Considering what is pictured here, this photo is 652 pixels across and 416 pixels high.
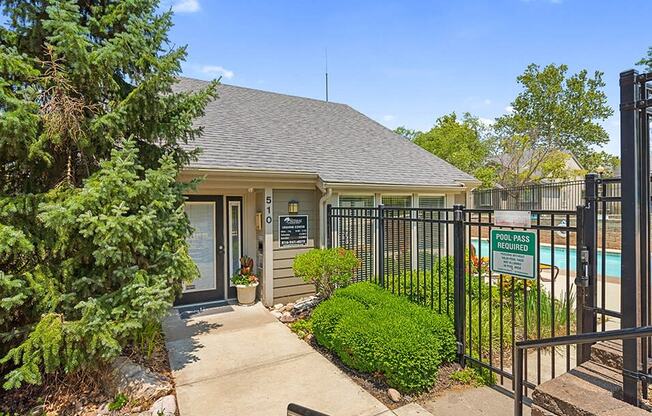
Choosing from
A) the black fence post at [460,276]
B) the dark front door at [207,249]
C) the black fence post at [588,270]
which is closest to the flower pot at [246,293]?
the dark front door at [207,249]

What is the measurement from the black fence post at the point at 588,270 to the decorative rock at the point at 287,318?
4.45m

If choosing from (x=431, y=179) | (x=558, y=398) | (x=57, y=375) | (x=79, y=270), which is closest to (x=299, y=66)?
(x=431, y=179)

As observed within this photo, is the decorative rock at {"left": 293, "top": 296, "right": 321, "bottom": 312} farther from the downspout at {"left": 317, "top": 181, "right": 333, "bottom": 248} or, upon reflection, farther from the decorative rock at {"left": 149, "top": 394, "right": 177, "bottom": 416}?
the decorative rock at {"left": 149, "top": 394, "right": 177, "bottom": 416}

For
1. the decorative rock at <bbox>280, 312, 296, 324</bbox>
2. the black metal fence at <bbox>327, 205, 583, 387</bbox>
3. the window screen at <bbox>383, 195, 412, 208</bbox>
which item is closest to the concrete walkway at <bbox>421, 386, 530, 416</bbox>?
the black metal fence at <bbox>327, 205, 583, 387</bbox>

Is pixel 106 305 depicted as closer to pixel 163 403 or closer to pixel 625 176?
pixel 163 403

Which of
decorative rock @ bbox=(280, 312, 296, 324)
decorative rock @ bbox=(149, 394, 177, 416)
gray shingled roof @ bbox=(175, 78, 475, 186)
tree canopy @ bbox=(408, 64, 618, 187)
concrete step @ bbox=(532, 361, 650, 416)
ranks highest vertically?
tree canopy @ bbox=(408, 64, 618, 187)

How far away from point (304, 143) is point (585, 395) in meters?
7.36

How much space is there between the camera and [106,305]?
374 centimetres

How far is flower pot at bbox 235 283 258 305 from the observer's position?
7094mm

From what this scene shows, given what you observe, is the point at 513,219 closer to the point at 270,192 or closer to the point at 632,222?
the point at 632,222

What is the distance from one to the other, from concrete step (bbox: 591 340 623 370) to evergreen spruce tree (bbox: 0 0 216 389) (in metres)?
4.30

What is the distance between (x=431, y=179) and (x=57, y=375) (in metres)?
8.22

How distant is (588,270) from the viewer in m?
2.97

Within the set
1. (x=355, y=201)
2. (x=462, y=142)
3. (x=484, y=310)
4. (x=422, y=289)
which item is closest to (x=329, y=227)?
(x=355, y=201)
